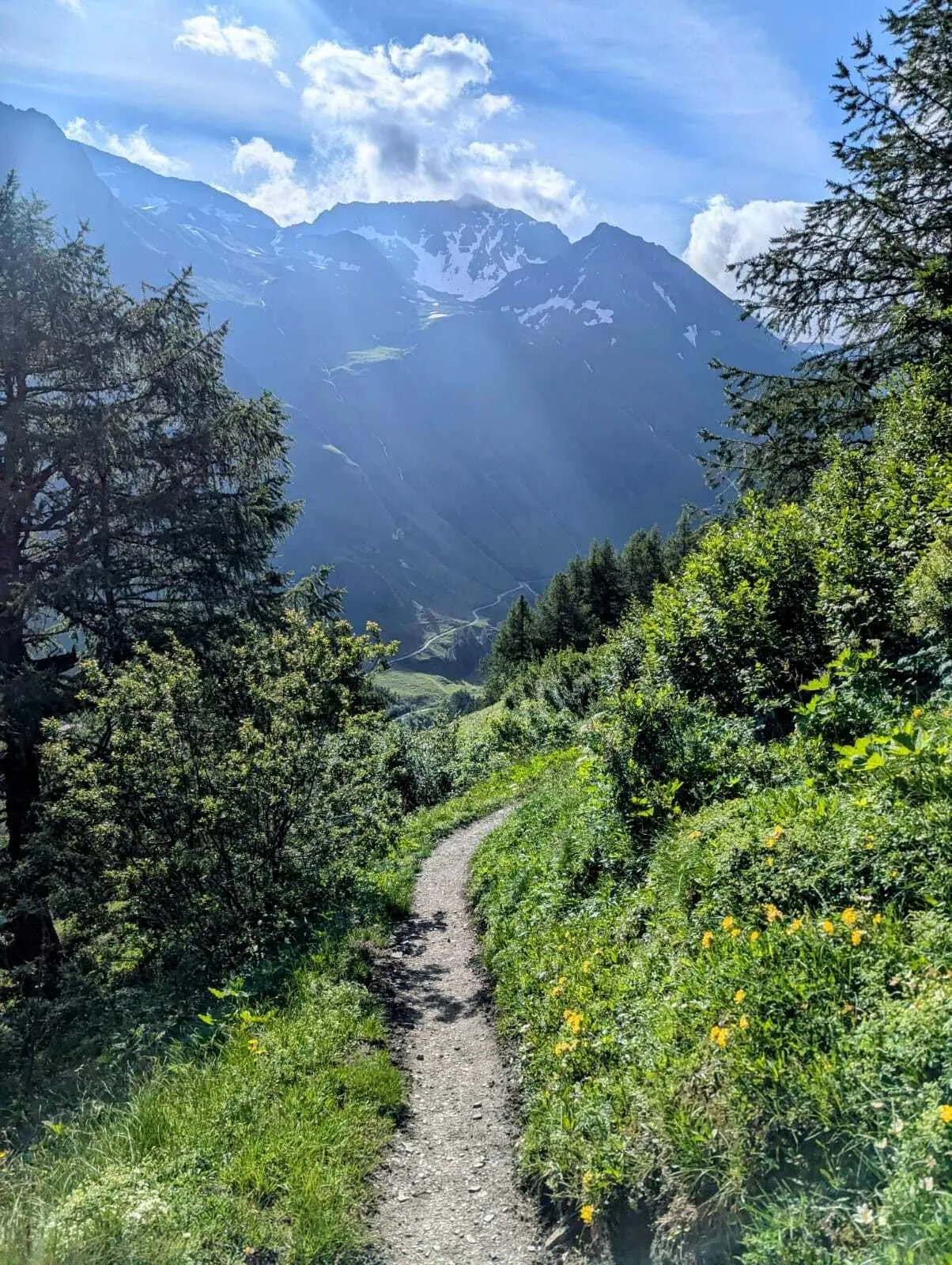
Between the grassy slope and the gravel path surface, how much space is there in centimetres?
36

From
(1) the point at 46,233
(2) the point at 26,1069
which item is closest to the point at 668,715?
(2) the point at 26,1069

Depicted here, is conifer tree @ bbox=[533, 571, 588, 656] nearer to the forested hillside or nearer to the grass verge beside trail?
the forested hillside

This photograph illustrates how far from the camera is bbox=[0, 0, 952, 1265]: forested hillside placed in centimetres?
386

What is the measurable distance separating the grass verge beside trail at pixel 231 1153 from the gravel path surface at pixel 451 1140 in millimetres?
250

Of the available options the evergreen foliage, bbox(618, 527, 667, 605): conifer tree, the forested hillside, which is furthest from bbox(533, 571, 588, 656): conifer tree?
the forested hillside

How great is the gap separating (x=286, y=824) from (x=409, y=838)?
759 centimetres

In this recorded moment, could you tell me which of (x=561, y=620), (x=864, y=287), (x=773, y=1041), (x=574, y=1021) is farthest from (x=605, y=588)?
(x=773, y=1041)

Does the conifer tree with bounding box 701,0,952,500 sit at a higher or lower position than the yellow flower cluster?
higher

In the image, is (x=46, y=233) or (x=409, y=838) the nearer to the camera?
(x=46, y=233)

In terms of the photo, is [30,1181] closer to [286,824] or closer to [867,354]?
[286,824]

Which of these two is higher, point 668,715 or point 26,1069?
point 668,715

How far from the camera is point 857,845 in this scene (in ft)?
14.9

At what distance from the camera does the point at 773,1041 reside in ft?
12.6

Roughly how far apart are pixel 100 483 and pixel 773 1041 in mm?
13011
